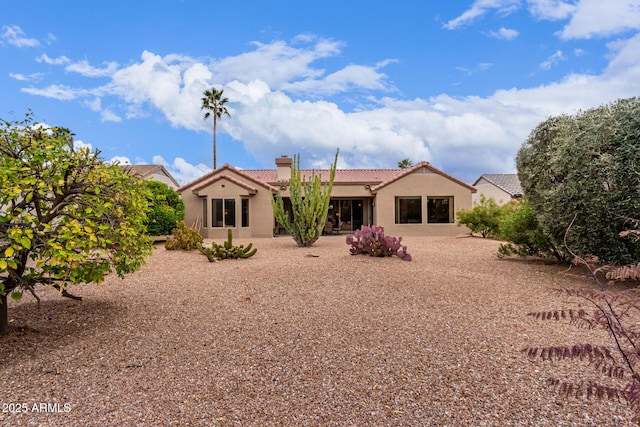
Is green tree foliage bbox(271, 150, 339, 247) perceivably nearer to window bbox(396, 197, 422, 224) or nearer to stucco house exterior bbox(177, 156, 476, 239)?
stucco house exterior bbox(177, 156, 476, 239)

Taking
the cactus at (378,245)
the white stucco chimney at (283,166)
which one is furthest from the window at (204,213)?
the cactus at (378,245)

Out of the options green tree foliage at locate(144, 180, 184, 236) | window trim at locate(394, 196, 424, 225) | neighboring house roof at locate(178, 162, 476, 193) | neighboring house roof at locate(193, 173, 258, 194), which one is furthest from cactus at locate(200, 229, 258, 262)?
window trim at locate(394, 196, 424, 225)

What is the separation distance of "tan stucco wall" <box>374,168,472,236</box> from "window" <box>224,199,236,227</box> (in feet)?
27.9

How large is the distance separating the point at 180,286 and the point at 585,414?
720 centimetres

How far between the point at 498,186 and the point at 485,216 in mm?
16761

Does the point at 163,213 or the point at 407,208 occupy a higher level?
the point at 407,208

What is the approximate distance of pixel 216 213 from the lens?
22.1 m

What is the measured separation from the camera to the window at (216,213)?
22.1m

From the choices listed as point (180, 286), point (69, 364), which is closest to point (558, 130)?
point (180, 286)

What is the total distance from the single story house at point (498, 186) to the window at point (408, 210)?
10.9 m

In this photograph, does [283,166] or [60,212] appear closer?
[60,212]

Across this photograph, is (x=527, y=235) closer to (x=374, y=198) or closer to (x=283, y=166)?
(x=374, y=198)

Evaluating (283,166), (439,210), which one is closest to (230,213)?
(283,166)

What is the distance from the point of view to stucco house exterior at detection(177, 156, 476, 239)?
2209 cm
